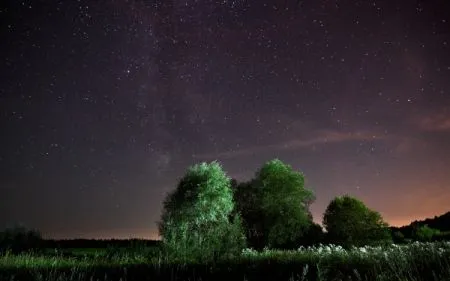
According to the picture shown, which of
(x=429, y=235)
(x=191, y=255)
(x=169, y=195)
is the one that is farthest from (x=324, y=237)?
(x=191, y=255)

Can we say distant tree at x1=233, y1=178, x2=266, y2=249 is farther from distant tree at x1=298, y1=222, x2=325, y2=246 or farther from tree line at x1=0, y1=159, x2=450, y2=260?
distant tree at x1=298, y1=222, x2=325, y2=246

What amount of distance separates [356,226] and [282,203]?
457 inches

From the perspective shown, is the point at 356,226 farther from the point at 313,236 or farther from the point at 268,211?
the point at 268,211

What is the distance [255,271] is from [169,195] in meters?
37.9

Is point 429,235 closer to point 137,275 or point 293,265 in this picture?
point 293,265

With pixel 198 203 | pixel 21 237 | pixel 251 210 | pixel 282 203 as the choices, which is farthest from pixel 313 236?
pixel 21 237

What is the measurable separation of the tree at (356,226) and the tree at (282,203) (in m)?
5.12

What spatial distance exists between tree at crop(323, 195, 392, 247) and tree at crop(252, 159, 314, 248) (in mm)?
5123

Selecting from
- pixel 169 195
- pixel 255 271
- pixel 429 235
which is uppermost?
pixel 169 195

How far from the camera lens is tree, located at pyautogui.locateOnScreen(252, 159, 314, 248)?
184ft

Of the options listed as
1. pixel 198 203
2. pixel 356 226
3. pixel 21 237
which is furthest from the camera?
pixel 356 226

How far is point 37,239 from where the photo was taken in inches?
1735

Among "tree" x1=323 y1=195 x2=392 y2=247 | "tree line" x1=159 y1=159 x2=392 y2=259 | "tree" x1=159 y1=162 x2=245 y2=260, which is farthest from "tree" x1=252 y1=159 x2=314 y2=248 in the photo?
"tree" x1=159 y1=162 x2=245 y2=260

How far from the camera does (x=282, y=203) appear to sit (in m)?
58.2
